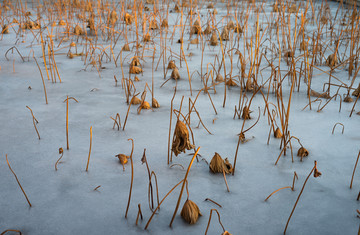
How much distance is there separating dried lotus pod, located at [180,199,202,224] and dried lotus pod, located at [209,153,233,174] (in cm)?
28

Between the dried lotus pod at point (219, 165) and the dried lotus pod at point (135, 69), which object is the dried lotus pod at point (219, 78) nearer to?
the dried lotus pod at point (135, 69)

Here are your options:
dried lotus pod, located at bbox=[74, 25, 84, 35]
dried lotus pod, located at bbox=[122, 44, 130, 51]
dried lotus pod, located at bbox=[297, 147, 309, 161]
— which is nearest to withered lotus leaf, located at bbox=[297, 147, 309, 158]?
dried lotus pod, located at bbox=[297, 147, 309, 161]

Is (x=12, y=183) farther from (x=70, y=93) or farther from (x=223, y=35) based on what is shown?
(x=223, y=35)

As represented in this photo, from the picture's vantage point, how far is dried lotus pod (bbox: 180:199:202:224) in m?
1.11

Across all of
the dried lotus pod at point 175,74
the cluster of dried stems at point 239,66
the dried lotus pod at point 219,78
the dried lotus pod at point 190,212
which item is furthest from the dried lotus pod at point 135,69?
the dried lotus pod at point 190,212

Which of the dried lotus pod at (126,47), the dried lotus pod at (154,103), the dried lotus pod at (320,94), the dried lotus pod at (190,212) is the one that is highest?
the dried lotus pod at (126,47)

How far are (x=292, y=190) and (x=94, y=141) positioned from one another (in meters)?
0.86

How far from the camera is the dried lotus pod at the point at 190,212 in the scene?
3.63ft

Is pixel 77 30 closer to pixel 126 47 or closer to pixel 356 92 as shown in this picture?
pixel 126 47

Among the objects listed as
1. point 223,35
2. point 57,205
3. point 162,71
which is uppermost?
point 223,35

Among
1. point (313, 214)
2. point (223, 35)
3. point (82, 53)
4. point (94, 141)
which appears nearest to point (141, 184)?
point (94, 141)

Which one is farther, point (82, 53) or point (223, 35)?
point (223, 35)

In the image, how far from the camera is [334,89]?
2.34 metres

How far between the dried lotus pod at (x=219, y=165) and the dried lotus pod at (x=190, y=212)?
28cm
